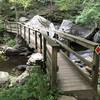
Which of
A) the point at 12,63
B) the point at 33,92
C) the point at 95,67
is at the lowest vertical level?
the point at 12,63

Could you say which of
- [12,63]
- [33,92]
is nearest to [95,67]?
[33,92]

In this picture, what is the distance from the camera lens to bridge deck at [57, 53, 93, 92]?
15.7 ft

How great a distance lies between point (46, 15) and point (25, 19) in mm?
2228

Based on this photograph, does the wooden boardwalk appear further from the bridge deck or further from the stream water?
the stream water

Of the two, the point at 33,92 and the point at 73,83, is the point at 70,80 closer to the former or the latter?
the point at 73,83

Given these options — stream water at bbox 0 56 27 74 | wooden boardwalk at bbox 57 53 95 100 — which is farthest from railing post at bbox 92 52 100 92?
stream water at bbox 0 56 27 74

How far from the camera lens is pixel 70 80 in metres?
5.28

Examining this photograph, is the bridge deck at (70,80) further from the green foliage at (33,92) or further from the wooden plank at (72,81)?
the green foliage at (33,92)

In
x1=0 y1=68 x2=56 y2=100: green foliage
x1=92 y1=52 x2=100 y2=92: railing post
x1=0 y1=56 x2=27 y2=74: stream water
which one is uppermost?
x1=92 y1=52 x2=100 y2=92: railing post

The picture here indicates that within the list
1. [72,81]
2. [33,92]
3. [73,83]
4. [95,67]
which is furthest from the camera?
[72,81]

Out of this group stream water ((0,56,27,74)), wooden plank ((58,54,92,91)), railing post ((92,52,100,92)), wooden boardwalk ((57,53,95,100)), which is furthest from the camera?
stream water ((0,56,27,74))

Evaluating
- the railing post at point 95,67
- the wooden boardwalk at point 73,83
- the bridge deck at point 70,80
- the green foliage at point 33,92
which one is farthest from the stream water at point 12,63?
the railing post at point 95,67

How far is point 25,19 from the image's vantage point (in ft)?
76.4

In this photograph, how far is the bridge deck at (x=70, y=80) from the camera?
477 cm
